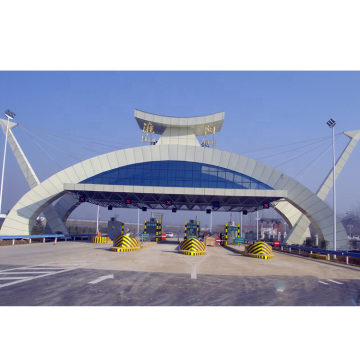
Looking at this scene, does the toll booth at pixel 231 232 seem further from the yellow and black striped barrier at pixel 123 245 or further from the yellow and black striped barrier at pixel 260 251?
the yellow and black striped barrier at pixel 123 245

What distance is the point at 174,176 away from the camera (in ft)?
109

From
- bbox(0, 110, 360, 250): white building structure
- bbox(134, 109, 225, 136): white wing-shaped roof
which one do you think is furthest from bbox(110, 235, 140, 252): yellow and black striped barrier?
bbox(134, 109, 225, 136): white wing-shaped roof

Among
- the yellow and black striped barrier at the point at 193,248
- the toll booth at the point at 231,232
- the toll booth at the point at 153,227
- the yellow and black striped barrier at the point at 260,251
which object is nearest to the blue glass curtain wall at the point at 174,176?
the yellow and black striped barrier at the point at 193,248

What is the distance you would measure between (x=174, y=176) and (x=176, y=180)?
1.69 ft

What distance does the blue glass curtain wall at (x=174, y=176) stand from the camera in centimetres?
3291

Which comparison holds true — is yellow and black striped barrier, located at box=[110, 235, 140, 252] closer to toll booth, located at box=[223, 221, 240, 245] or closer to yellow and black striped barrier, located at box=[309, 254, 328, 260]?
yellow and black striped barrier, located at box=[309, 254, 328, 260]

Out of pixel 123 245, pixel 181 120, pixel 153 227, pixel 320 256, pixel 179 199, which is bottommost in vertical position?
pixel 320 256

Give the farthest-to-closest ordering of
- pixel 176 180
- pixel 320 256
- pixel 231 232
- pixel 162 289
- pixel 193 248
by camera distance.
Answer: pixel 231 232
pixel 176 180
pixel 193 248
pixel 320 256
pixel 162 289

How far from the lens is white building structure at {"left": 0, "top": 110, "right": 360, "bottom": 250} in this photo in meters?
30.9

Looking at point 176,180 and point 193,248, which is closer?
point 193,248

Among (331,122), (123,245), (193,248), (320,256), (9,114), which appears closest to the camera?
(320,256)

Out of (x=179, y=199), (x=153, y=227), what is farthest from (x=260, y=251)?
(x=153, y=227)

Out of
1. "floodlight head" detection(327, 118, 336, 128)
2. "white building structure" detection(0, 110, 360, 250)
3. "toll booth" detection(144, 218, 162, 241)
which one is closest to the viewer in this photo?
"floodlight head" detection(327, 118, 336, 128)

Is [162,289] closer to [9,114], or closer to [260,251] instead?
[260,251]
